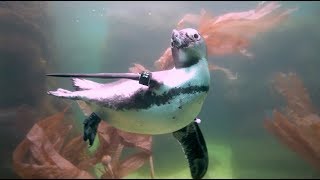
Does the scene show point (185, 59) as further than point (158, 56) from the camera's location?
No

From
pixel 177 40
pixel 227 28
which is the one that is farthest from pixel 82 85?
pixel 227 28

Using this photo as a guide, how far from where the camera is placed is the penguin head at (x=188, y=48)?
110 inches

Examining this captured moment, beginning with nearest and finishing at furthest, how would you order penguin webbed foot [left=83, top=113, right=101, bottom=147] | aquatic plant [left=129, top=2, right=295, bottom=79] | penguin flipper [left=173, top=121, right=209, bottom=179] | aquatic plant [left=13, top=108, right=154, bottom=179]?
penguin webbed foot [left=83, top=113, right=101, bottom=147] < penguin flipper [left=173, top=121, right=209, bottom=179] < aquatic plant [left=13, top=108, right=154, bottom=179] < aquatic plant [left=129, top=2, right=295, bottom=79]

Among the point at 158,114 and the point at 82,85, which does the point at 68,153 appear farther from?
the point at 158,114

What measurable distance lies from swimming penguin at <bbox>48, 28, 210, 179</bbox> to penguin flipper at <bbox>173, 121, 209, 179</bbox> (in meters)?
0.47

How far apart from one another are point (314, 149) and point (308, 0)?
5822 mm

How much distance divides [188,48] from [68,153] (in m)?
3.54

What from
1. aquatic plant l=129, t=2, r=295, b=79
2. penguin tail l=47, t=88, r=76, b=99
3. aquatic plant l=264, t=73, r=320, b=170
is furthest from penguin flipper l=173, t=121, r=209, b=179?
aquatic plant l=129, t=2, r=295, b=79

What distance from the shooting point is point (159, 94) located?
2717 mm

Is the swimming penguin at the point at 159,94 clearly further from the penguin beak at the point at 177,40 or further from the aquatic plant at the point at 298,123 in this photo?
the aquatic plant at the point at 298,123

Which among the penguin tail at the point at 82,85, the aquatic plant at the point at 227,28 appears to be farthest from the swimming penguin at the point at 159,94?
the aquatic plant at the point at 227,28

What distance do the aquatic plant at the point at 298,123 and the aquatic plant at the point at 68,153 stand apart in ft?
7.61

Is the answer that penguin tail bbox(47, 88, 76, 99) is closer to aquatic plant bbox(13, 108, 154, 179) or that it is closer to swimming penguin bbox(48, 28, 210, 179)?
swimming penguin bbox(48, 28, 210, 179)

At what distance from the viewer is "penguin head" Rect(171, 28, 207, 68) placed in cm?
280
